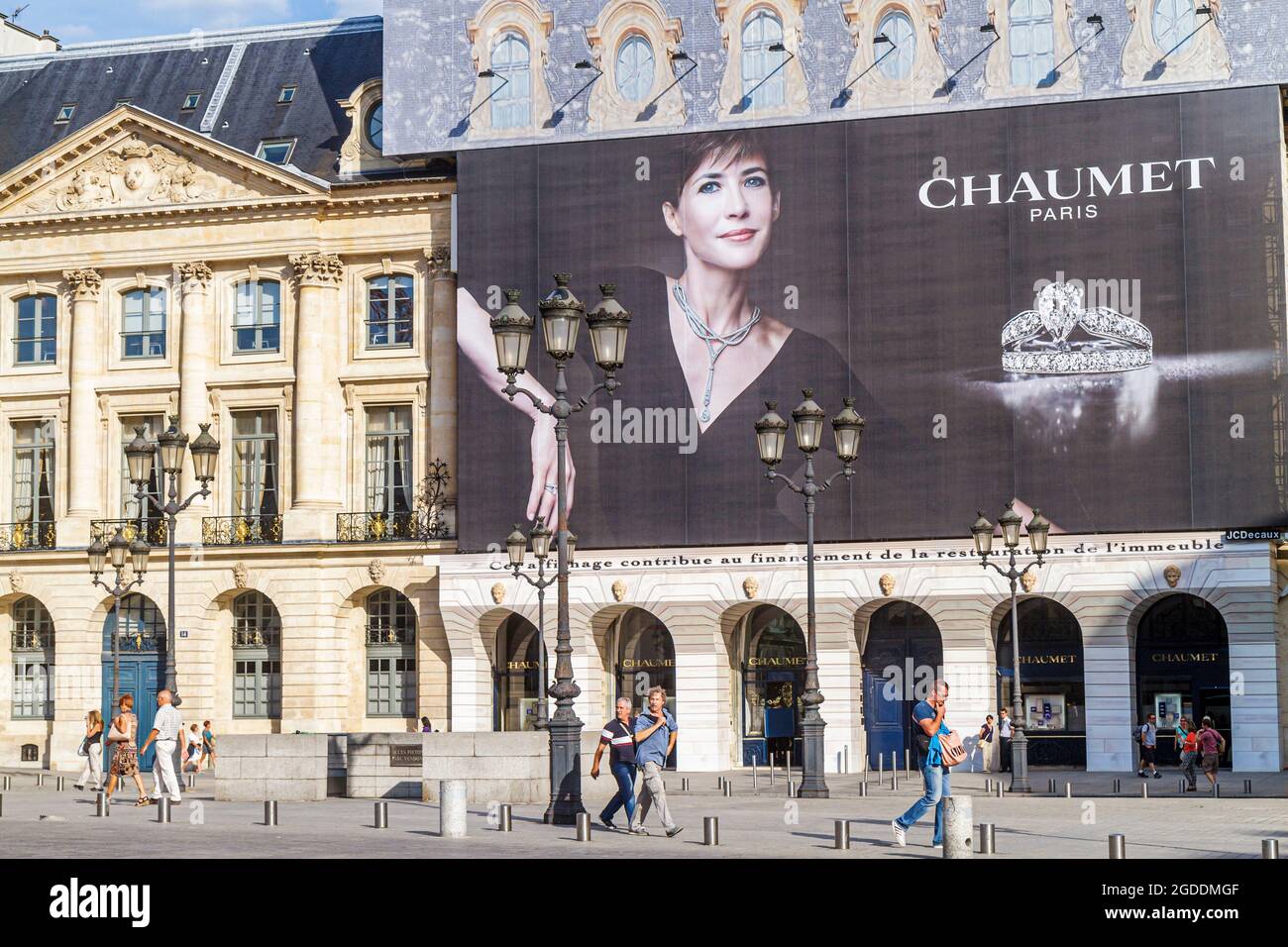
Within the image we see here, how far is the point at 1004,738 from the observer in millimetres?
49438

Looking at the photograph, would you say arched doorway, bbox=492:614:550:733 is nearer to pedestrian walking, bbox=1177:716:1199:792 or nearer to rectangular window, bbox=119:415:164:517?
rectangular window, bbox=119:415:164:517

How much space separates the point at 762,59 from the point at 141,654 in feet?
81.0

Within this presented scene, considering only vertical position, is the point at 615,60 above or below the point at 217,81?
below

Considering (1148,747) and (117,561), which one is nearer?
(117,561)

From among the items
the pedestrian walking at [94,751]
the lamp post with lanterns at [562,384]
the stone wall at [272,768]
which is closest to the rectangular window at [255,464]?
the pedestrian walking at [94,751]

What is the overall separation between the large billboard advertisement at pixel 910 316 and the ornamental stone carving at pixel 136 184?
845 cm

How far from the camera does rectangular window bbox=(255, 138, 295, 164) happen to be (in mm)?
61000

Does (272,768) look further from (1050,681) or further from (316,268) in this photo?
(316,268)

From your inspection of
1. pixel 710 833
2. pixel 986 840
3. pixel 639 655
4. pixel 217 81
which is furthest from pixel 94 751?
pixel 217 81

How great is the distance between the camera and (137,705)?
197ft

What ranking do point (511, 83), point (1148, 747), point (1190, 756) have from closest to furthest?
point (1190, 756)
point (1148, 747)
point (511, 83)
